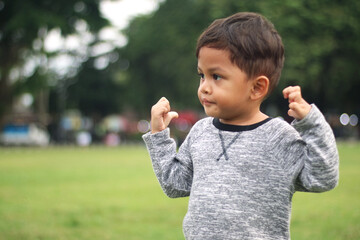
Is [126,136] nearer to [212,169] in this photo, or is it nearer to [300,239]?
[300,239]

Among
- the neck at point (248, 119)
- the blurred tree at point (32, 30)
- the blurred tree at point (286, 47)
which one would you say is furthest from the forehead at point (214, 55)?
the blurred tree at point (32, 30)

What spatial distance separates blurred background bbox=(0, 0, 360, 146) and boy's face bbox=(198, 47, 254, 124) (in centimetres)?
1881

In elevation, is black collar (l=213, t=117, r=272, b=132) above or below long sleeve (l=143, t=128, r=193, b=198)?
above

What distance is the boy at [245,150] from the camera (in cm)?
219

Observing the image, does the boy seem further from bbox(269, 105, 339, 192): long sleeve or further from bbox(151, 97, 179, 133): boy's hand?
bbox(151, 97, 179, 133): boy's hand

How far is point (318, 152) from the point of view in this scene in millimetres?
2045

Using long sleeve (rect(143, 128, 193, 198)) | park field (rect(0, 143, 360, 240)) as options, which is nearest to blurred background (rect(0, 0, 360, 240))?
park field (rect(0, 143, 360, 240))

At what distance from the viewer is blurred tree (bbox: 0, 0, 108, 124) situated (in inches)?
1030

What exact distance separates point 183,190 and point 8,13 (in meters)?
27.8

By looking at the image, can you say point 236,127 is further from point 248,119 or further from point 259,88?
point 259,88

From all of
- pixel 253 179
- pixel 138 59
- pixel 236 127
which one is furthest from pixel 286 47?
pixel 138 59

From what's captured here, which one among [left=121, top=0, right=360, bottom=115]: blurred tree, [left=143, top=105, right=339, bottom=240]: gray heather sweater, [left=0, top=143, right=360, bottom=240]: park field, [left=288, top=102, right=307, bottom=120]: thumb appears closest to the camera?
[left=288, top=102, right=307, bottom=120]: thumb

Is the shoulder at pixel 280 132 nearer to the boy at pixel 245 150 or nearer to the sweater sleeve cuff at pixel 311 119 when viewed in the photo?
the boy at pixel 245 150

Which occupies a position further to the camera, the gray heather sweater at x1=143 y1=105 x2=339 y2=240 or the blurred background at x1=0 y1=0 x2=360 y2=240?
the blurred background at x1=0 y1=0 x2=360 y2=240
